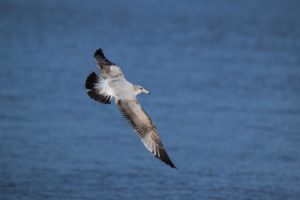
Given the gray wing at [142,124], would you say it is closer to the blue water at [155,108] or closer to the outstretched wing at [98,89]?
the outstretched wing at [98,89]

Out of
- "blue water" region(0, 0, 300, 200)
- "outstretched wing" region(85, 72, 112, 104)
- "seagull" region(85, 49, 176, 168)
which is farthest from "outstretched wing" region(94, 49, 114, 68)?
"blue water" region(0, 0, 300, 200)

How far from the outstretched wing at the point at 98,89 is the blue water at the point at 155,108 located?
1.75 metres

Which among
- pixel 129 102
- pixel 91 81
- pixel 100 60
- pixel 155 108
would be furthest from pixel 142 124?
pixel 155 108

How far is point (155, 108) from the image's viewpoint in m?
15.2

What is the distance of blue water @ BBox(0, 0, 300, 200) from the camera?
12.0 m

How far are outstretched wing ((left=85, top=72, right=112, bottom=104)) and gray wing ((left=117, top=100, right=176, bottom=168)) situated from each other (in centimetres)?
21

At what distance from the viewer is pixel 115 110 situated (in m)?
15.3

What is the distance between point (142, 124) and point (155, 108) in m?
4.81

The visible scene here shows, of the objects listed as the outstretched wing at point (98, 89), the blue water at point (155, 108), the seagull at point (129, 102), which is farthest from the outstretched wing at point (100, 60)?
the blue water at point (155, 108)

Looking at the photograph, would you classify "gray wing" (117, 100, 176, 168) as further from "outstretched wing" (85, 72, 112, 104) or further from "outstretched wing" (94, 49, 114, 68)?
"outstretched wing" (94, 49, 114, 68)

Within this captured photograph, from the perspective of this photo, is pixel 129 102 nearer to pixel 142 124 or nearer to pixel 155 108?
pixel 142 124

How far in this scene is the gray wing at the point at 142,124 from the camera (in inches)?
404

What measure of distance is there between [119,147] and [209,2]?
1609cm

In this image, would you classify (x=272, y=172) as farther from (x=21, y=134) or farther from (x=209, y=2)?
(x=209, y=2)
